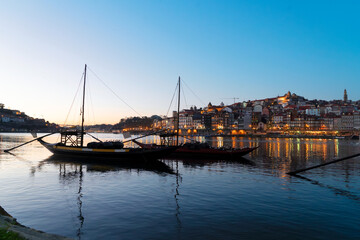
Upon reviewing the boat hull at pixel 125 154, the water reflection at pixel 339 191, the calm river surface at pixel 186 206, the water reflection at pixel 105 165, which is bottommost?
the water reflection at pixel 105 165

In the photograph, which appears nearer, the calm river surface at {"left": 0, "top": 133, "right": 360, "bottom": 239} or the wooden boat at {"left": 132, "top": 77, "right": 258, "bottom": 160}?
the calm river surface at {"left": 0, "top": 133, "right": 360, "bottom": 239}

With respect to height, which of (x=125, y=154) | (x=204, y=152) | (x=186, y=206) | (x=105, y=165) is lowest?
(x=105, y=165)

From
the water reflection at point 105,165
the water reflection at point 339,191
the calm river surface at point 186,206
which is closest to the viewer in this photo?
the calm river surface at point 186,206

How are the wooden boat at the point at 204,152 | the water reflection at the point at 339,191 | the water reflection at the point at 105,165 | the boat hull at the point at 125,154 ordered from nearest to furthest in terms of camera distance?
1. the water reflection at the point at 339,191
2. the water reflection at the point at 105,165
3. the boat hull at the point at 125,154
4. the wooden boat at the point at 204,152

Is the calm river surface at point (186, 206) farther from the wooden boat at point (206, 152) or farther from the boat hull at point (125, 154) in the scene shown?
the wooden boat at point (206, 152)

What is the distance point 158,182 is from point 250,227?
39.3 ft

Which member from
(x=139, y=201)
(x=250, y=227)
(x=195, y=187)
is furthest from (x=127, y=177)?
(x=250, y=227)

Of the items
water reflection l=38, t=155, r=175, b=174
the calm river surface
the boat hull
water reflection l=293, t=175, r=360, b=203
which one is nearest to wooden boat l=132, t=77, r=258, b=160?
the boat hull

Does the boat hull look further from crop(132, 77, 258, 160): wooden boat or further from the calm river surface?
the calm river surface

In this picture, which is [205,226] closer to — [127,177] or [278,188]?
[278,188]

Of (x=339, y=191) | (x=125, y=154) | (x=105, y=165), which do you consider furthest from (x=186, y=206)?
(x=125, y=154)

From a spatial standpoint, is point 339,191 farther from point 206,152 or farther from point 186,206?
point 206,152

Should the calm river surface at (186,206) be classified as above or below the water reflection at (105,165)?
above

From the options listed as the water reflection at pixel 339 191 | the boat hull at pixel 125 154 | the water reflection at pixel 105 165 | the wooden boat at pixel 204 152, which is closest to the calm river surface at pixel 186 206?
the water reflection at pixel 339 191
